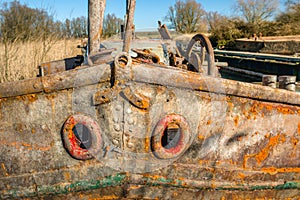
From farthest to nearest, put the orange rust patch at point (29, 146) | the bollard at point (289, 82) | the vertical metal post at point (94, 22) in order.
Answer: the vertical metal post at point (94, 22) → the bollard at point (289, 82) → the orange rust patch at point (29, 146)

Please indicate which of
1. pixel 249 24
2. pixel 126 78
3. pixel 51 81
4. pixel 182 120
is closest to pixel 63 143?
pixel 51 81

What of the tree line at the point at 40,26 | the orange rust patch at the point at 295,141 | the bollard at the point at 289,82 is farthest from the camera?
the tree line at the point at 40,26

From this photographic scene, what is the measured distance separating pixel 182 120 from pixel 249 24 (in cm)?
2219

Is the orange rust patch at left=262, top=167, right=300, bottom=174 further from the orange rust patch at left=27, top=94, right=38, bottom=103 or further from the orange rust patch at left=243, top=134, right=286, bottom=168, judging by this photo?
the orange rust patch at left=27, top=94, right=38, bottom=103

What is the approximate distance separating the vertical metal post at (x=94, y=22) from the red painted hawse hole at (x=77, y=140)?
1.72 meters

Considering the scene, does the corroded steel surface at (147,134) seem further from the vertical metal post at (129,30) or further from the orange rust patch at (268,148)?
the vertical metal post at (129,30)

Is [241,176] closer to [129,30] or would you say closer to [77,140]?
[77,140]

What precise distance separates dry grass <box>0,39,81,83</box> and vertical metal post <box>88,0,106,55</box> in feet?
10.2

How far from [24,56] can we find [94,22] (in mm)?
4234

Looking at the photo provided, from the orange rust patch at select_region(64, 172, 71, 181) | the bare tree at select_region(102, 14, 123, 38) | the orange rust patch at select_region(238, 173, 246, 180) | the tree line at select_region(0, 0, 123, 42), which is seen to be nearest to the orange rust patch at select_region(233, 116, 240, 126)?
the orange rust patch at select_region(238, 173, 246, 180)

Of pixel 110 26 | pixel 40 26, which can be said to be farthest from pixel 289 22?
pixel 40 26

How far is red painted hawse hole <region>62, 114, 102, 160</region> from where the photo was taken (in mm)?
2135

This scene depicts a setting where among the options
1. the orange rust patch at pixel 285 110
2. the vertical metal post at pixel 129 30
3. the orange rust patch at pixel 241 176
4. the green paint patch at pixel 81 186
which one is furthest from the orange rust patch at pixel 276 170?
the vertical metal post at pixel 129 30

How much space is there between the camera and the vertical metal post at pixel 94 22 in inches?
147
